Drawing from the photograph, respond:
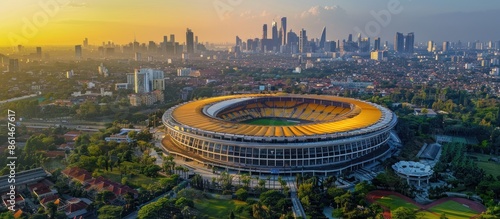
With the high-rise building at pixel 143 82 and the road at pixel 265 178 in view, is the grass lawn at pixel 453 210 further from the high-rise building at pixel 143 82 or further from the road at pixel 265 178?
the high-rise building at pixel 143 82

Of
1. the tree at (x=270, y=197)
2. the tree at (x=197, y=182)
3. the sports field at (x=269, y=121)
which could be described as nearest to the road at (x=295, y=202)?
the tree at (x=270, y=197)

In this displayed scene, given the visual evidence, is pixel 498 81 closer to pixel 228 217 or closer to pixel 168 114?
pixel 168 114

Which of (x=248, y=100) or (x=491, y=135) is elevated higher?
(x=248, y=100)

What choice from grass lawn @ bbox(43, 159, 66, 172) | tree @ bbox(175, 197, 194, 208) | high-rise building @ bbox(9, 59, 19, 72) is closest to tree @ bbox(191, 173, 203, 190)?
tree @ bbox(175, 197, 194, 208)

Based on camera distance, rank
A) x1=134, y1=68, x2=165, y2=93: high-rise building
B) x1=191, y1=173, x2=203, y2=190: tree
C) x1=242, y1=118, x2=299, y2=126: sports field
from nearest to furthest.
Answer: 1. x1=191, y1=173, x2=203, y2=190: tree
2. x1=242, y1=118, x2=299, y2=126: sports field
3. x1=134, y1=68, x2=165, y2=93: high-rise building

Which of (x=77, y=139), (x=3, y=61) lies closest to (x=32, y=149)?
(x=77, y=139)

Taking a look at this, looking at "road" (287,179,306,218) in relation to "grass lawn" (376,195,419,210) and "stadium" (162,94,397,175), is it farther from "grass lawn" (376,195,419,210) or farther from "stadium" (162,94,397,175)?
"grass lawn" (376,195,419,210)
